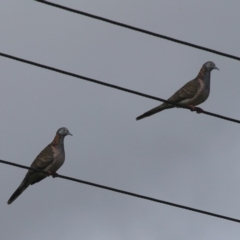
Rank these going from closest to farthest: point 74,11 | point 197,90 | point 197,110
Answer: point 74,11 < point 197,110 < point 197,90

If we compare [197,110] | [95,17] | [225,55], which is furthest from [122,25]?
[197,110]

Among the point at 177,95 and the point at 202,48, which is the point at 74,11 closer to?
the point at 202,48

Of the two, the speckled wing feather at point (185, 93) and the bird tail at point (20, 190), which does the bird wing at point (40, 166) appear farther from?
the speckled wing feather at point (185, 93)

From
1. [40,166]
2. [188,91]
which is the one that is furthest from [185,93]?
[40,166]

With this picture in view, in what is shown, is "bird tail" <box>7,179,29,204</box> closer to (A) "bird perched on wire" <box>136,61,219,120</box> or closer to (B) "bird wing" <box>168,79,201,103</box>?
(A) "bird perched on wire" <box>136,61,219,120</box>

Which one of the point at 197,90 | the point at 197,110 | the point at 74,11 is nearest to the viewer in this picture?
the point at 74,11

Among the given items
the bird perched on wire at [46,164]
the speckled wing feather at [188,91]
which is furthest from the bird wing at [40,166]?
the speckled wing feather at [188,91]

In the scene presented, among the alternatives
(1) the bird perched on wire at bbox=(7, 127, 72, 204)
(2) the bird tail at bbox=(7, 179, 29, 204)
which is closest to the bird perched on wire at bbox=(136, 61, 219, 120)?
(1) the bird perched on wire at bbox=(7, 127, 72, 204)

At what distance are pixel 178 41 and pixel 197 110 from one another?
516 cm

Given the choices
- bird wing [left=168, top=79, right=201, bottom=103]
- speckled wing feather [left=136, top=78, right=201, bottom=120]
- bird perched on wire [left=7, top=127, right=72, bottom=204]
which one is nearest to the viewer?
speckled wing feather [left=136, top=78, right=201, bottom=120]

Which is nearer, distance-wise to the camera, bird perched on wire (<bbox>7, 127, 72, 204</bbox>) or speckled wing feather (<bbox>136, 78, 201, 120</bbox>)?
speckled wing feather (<bbox>136, 78, 201, 120</bbox>)

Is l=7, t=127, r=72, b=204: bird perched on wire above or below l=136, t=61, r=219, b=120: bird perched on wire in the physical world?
below

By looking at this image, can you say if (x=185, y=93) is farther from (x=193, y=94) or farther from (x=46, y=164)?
(x=46, y=164)

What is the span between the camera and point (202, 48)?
1177 cm
